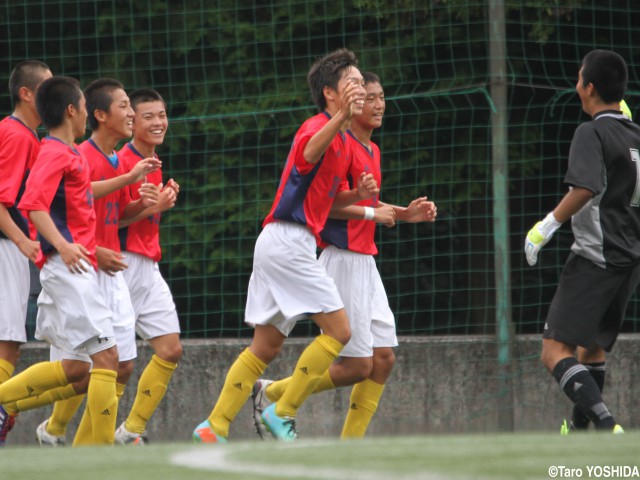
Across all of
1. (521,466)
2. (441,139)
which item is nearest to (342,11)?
(441,139)

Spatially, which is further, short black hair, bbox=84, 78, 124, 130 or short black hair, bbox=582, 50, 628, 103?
short black hair, bbox=84, 78, 124, 130

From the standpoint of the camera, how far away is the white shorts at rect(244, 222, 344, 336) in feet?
21.2

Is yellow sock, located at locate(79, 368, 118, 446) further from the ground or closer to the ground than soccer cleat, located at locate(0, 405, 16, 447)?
further from the ground

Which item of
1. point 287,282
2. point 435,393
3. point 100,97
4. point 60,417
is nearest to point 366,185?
point 287,282

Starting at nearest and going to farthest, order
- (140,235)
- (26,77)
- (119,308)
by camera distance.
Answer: (119,308) < (26,77) < (140,235)

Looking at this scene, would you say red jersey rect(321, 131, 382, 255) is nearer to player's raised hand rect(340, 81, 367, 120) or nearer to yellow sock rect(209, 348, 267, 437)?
player's raised hand rect(340, 81, 367, 120)

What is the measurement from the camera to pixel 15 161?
272 inches

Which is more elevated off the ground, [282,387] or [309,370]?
[309,370]

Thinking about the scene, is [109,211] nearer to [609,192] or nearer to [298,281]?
[298,281]

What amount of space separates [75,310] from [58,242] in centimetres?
32

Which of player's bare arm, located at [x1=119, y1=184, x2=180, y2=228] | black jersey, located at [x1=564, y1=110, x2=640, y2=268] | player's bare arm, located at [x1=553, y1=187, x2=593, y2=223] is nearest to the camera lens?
player's bare arm, located at [x1=553, y1=187, x2=593, y2=223]

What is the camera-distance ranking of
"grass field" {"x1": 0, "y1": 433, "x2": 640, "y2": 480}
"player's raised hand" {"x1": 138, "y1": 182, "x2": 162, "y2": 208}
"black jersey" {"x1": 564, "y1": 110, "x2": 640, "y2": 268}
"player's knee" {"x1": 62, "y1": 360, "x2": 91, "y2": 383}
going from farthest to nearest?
"player's raised hand" {"x1": 138, "y1": 182, "x2": 162, "y2": 208}
"player's knee" {"x1": 62, "y1": 360, "x2": 91, "y2": 383}
"black jersey" {"x1": 564, "y1": 110, "x2": 640, "y2": 268}
"grass field" {"x1": 0, "y1": 433, "x2": 640, "y2": 480}

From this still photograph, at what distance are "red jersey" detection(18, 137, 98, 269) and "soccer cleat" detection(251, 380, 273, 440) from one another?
1.29 metres

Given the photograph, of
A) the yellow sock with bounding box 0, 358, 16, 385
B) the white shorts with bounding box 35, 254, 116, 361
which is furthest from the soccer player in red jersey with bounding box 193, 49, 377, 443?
the yellow sock with bounding box 0, 358, 16, 385
